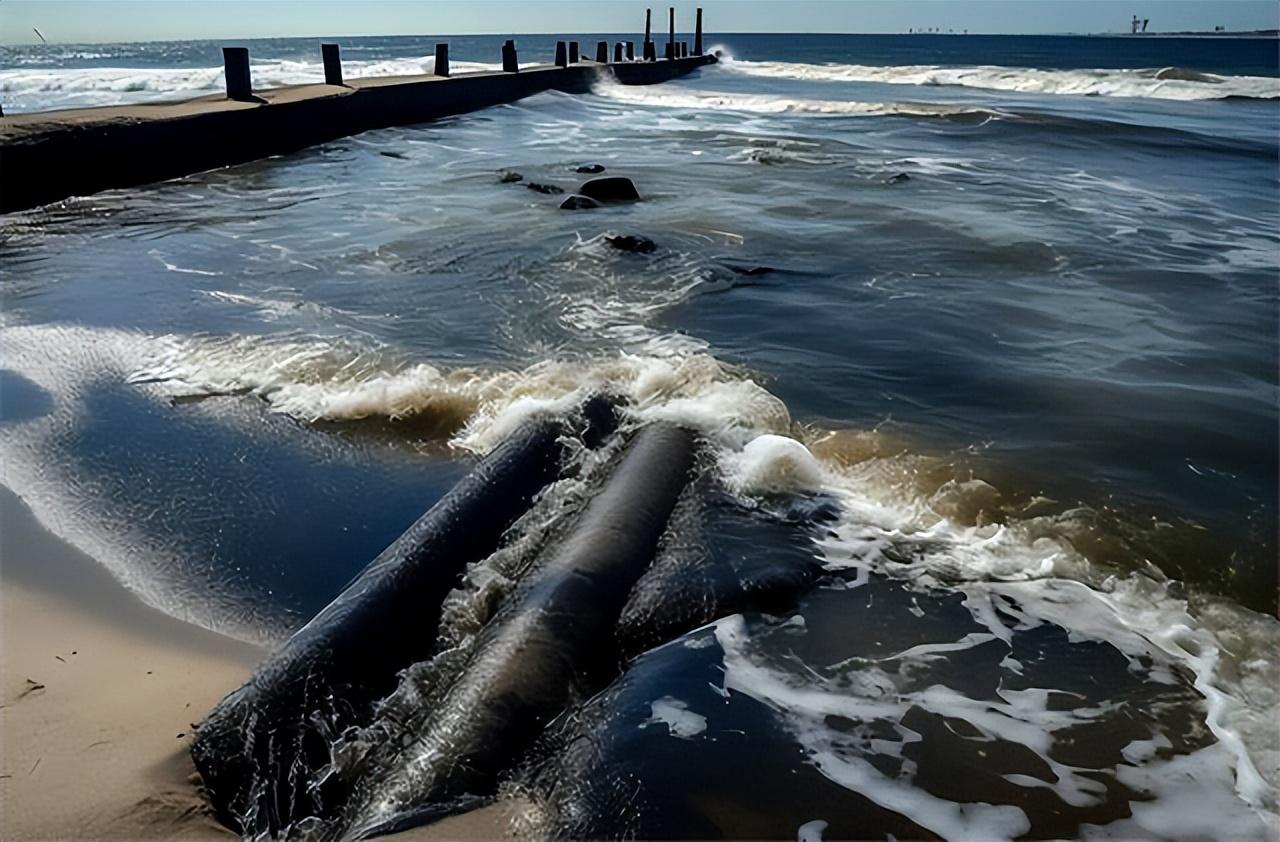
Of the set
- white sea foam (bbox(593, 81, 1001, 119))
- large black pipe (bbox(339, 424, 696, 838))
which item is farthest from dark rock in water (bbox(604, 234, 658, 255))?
white sea foam (bbox(593, 81, 1001, 119))

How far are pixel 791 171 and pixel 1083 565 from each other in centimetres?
1254

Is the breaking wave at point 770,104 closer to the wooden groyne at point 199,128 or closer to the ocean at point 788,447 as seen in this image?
the wooden groyne at point 199,128

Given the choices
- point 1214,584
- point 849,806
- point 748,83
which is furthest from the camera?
point 748,83

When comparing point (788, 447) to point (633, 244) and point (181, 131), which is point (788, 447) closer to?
point (633, 244)

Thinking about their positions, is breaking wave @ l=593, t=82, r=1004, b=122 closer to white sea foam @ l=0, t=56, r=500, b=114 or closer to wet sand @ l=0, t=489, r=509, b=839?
white sea foam @ l=0, t=56, r=500, b=114

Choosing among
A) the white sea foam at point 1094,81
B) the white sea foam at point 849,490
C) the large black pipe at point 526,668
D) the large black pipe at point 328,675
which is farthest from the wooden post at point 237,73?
the white sea foam at point 1094,81

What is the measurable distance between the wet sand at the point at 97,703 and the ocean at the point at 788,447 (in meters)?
0.17

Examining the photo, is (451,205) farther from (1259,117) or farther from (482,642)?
(1259,117)

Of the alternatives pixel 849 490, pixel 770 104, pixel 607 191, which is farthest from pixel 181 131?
pixel 770 104

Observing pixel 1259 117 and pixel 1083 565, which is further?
pixel 1259 117

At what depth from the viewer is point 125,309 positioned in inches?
289

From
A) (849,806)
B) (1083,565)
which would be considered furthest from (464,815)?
(1083,565)

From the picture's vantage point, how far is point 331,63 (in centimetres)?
2023

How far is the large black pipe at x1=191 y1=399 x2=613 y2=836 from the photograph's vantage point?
2.70 m
